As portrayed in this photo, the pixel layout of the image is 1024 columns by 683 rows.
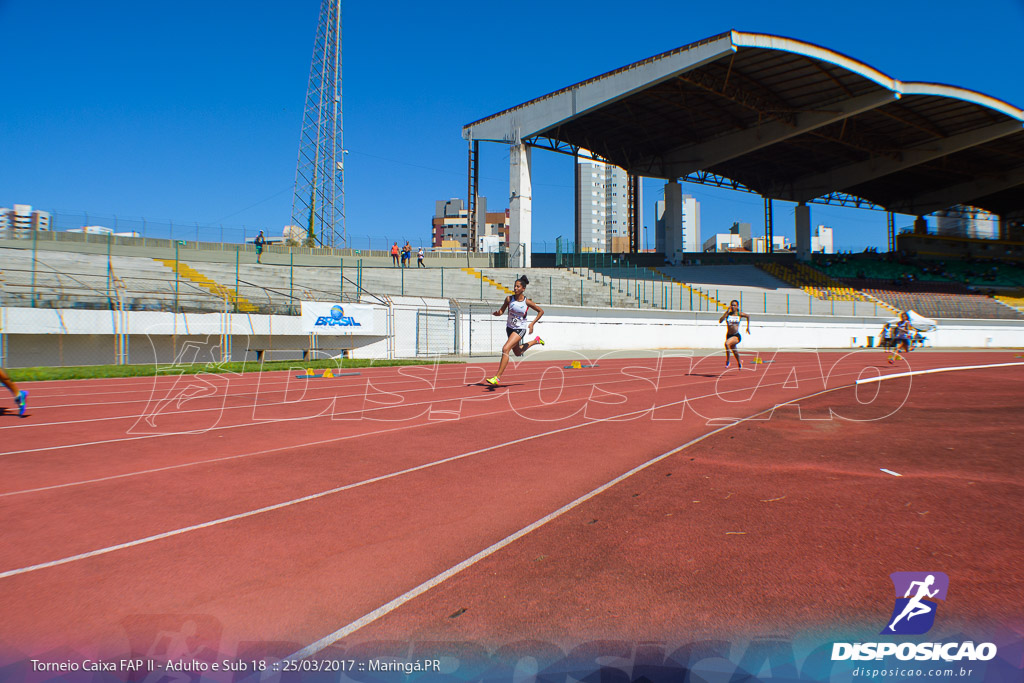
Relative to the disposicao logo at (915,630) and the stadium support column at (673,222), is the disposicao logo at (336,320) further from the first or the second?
the stadium support column at (673,222)

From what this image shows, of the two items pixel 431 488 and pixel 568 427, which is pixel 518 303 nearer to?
pixel 568 427

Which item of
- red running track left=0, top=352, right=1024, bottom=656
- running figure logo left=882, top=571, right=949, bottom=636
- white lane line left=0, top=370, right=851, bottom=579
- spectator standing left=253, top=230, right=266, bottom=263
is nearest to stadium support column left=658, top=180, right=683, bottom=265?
spectator standing left=253, top=230, right=266, bottom=263

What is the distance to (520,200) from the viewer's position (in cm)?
3672

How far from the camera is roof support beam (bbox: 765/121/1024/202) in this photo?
40094mm

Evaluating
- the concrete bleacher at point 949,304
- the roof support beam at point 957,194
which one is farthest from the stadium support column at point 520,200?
the roof support beam at point 957,194

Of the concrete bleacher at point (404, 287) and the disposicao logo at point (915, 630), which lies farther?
the concrete bleacher at point (404, 287)

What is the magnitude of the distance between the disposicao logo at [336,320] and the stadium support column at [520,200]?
16212 millimetres

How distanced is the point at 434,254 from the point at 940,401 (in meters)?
36.8

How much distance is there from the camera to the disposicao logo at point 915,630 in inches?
91.6

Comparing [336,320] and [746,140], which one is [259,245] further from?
[746,140]

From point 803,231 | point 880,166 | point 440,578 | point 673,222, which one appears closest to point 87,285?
point 440,578

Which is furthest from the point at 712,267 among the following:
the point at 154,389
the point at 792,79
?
the point at 154,389

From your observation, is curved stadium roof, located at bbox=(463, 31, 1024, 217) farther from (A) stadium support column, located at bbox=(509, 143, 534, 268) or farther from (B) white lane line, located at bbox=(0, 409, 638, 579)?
(B) white lane line, located at bbox=(0, 409, 638, 579)

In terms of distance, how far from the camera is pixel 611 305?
32.5 metres
